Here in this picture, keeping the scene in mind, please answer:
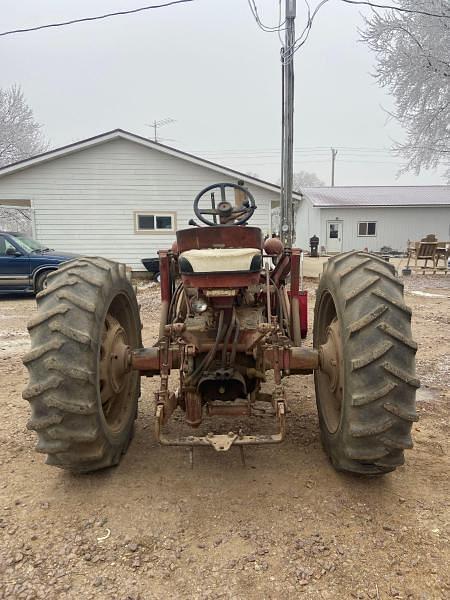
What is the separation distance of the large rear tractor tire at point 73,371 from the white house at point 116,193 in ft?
38.8

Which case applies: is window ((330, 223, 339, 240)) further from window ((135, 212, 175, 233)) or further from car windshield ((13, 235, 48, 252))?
car windshield ((13, 235, 48, 252))

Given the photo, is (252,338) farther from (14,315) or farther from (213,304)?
(14,315)

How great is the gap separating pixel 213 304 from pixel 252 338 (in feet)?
1.13

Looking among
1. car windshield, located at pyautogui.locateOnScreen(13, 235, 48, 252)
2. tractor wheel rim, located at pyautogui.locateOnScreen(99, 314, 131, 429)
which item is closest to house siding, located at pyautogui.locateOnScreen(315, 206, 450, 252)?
car windshield, located at pyautogui.locateOnScreen(13, 235, 48, 252)

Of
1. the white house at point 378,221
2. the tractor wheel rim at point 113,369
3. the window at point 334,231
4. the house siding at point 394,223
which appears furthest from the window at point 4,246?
the window at point 334,231

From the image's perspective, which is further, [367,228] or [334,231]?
[334,231]

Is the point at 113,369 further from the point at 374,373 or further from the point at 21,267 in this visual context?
the point at 21,267

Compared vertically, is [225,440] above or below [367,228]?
below

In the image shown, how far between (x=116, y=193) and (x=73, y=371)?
12.7 metres

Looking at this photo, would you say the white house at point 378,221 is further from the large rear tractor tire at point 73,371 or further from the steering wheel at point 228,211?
the large rear tractor tire at point 73,371

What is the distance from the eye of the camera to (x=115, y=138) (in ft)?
46.9

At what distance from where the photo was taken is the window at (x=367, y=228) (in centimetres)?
2983

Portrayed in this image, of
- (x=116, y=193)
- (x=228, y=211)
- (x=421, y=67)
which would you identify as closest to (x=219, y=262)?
(x=228, y=211)

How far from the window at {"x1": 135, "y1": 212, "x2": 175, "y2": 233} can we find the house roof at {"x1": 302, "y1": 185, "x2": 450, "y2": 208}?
16924 mm
